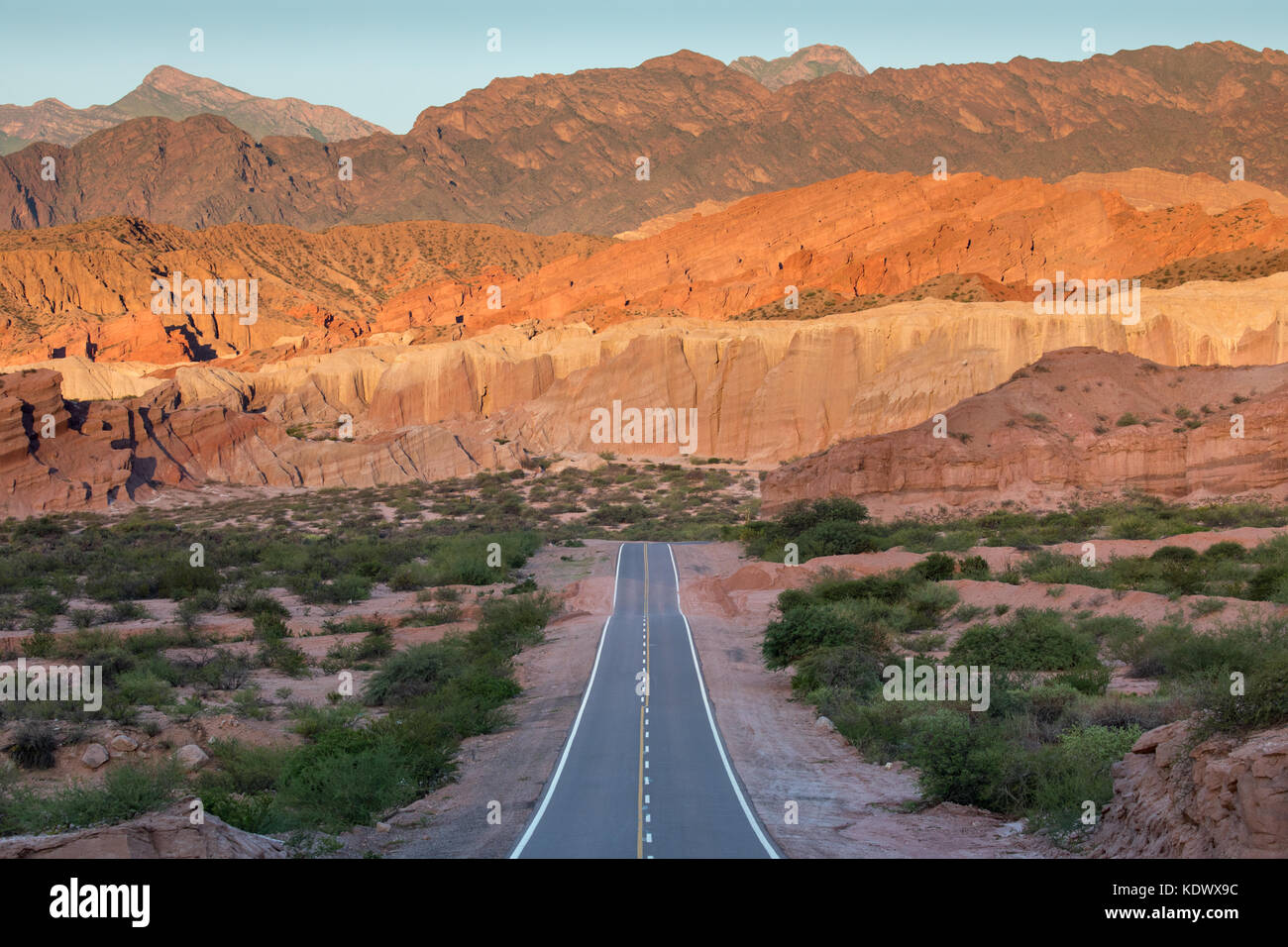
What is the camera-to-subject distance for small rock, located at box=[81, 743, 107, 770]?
1834cm

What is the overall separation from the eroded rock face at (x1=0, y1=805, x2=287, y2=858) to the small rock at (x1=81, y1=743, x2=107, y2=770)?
7.66 metres

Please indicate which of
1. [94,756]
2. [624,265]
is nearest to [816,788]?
[94,756]

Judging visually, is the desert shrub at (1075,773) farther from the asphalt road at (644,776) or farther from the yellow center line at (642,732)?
the yellow center line at (642,732)

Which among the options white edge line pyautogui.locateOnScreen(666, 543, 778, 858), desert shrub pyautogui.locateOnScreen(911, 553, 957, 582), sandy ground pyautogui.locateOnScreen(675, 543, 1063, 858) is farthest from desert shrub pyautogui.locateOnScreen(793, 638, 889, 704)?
desert shrub pyautogui.locateOnScreen(911, 553, 957, 582)

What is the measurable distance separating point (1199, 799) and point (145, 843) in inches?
400

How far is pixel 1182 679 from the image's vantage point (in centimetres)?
1992

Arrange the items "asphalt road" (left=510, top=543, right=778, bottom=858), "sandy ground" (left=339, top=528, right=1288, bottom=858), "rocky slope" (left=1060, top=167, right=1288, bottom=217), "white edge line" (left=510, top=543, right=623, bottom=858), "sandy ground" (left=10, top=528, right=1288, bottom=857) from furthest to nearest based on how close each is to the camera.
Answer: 1. "rocky slope" (left=1060, top=167, right=1288, bottom=217)
2. "sandy ground" (left=10, top=528, right=1288, bottom=857)
3. "sandy ground" (left=339, top=528, right=1288, bottom=858)
4. "white edge line" (left=510, top=543, right=623, bottom=858)
5. "asphalt road" (left=510, top=543, right=778, bottom=858)

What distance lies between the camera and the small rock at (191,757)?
18.4m

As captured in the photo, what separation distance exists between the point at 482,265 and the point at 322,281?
24485 millimetres

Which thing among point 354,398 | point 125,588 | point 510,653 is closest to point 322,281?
point 354,398

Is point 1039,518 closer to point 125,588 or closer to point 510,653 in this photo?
point 510,653

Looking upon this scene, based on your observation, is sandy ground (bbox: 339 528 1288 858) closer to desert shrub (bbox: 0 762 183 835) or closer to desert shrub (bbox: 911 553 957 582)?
desert shrub (bbox: 911 553 957 582)

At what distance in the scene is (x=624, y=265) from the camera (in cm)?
12862

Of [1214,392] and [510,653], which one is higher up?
[1214,392]
